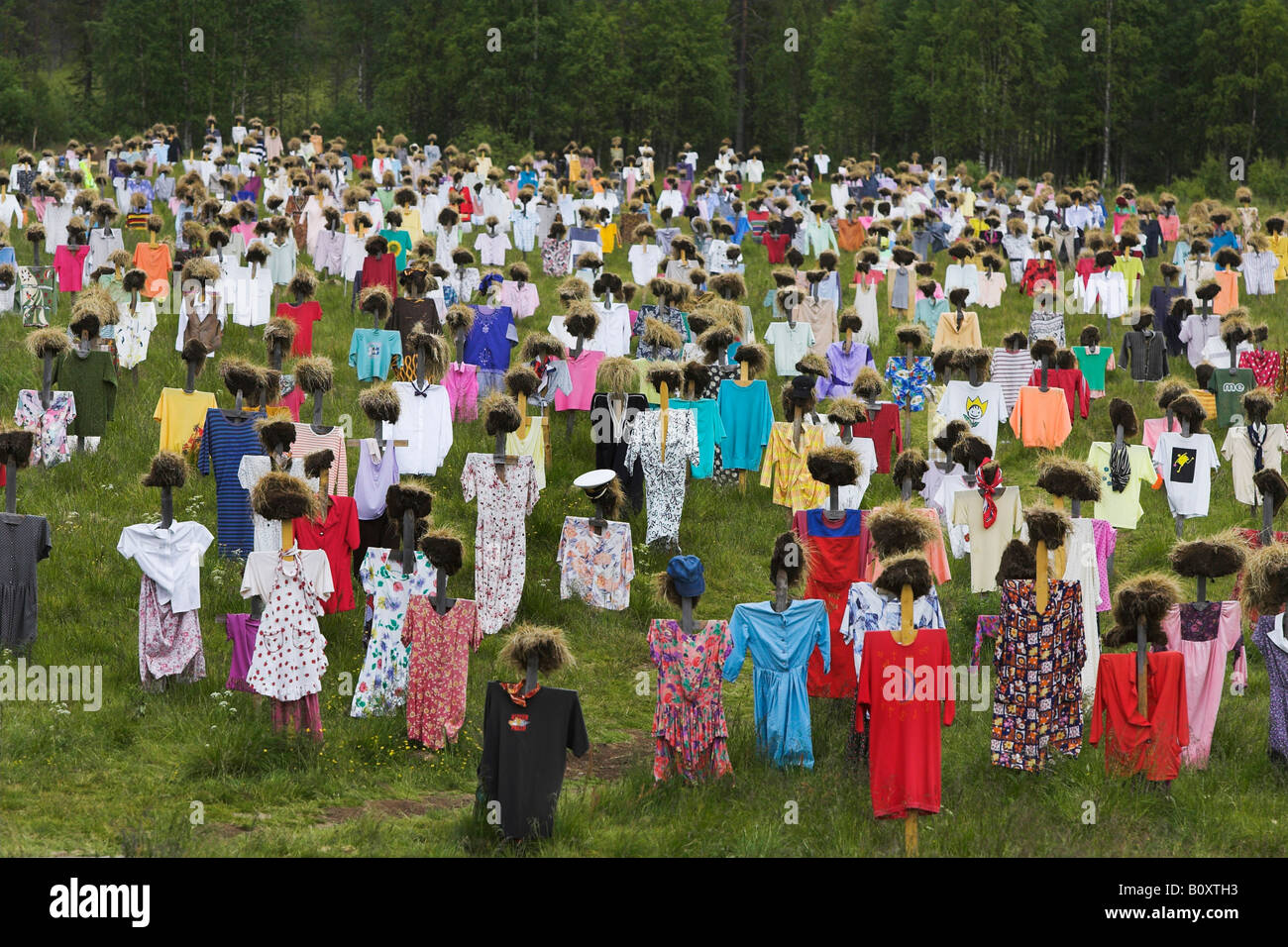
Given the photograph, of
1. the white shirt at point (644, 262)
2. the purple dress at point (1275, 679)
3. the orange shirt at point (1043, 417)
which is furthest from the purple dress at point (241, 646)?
the white shirt at point (644, 262)

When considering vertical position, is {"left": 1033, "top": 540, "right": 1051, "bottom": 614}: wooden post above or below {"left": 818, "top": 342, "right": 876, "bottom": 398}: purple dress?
below

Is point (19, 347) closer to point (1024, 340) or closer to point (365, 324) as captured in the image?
point (365, 324)

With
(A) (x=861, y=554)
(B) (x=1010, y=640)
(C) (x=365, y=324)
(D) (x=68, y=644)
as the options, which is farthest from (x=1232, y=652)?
(C) (x=365, y=324)

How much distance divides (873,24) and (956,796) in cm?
6673

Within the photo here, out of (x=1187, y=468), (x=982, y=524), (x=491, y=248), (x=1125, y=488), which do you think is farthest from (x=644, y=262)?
(x=982, y=524)

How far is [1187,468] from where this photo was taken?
1894cm

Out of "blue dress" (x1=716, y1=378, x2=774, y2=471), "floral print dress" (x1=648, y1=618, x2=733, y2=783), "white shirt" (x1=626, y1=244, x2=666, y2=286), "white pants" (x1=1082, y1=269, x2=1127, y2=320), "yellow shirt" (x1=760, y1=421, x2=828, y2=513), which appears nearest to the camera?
"floral print dress" (x1=648, y1=618, x2=733, y2=783)

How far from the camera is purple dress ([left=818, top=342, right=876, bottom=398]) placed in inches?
915

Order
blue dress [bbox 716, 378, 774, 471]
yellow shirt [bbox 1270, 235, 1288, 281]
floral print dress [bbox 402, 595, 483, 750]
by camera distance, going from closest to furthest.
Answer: floral print dress [bbox 402, 595, 483, 750]
blue dress [bbox 716, 378, 774, 471]
yellow shirt [bbox 1270, 235, 1288, 281]

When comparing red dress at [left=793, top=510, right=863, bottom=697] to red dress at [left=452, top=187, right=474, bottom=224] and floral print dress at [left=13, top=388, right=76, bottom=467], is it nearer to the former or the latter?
floral print dress at [left=13, top=388, right=76, bottom=467]

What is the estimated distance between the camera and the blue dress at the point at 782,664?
12992 mm

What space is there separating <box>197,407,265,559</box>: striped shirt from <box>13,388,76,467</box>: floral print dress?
3435 millimetres

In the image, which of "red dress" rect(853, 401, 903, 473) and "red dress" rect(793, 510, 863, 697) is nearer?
"red dress" rect(793, 510, 863, 697)

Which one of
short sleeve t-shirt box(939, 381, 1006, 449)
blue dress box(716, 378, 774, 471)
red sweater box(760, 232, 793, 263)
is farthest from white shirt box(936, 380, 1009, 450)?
red sweater box(760, 232, 793, 263)
